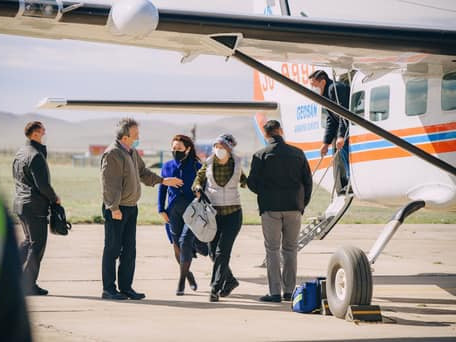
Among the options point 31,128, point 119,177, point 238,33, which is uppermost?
point 238,33

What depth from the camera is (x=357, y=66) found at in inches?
351

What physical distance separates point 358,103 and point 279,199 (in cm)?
224

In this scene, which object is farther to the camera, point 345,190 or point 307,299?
point 345,190

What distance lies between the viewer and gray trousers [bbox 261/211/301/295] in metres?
8.24

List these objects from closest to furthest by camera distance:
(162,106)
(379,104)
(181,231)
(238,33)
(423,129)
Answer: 1. (238,33)
2. (423,129)
3. (181,231)
4. (379,104)
5. (162,106)

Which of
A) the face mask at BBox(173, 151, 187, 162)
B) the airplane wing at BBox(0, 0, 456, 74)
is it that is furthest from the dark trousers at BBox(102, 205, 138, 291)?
the airplane wing at BBox(0, 0, 456, 74)

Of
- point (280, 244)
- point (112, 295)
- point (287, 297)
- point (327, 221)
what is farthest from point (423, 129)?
point (112, 295)

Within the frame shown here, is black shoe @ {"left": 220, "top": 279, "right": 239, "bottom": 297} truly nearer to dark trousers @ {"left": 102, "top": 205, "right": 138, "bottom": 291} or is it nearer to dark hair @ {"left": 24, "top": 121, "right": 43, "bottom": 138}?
dark trousers @ {"left": 102, "top": 205, "right": 138, "bottom": 291}

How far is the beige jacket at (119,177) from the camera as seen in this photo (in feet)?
26.5

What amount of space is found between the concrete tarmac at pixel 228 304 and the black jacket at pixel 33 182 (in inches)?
36.6

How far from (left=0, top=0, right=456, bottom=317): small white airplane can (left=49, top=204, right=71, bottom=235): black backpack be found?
187 centimetres

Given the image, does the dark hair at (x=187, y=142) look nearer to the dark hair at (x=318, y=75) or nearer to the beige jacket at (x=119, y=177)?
the beige jacket at (x=119, y=177)

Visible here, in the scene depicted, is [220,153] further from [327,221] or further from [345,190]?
[345,190]

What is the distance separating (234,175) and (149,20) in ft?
7.31
